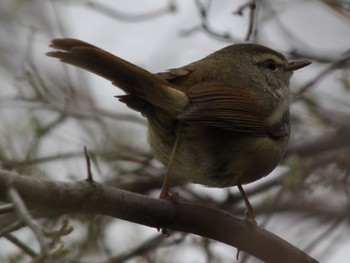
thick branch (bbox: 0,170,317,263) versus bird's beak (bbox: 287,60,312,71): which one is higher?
bird's beak (bbox: 287,60,312,71)

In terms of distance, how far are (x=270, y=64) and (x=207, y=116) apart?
4.76 ft

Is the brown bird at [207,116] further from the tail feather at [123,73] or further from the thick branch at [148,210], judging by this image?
the thick branch at [148,210]

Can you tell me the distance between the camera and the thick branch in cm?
260

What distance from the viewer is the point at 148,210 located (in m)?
3.21

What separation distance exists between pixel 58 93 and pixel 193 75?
172 centimetres

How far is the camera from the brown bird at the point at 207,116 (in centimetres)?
393

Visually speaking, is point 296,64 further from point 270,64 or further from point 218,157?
point 218,157

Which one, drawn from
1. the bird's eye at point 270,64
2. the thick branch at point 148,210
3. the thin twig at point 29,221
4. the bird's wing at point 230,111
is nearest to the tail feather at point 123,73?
the bird's wing at point 230,111

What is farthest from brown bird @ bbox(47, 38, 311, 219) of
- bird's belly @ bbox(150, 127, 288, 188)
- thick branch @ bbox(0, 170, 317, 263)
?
thick branch @ bbox(0, 170, 317, 263)

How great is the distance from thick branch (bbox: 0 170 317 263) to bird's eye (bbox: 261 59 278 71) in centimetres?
194

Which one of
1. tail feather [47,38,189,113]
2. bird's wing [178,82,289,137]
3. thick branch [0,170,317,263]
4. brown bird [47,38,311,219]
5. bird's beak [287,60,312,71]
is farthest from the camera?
bird's beak [287,60,312,71]

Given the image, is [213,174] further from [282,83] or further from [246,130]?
[282,83]

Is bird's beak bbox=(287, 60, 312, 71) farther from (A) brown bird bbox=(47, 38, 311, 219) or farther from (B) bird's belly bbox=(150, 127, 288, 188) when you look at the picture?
(B) bird's belly bbox=(150, 127, 288, 188)

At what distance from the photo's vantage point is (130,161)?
537 cm
